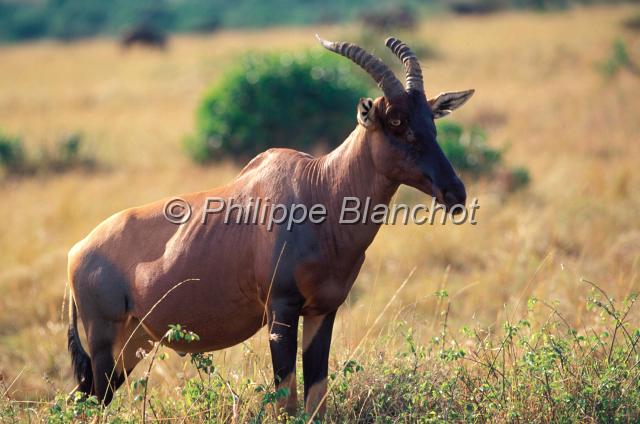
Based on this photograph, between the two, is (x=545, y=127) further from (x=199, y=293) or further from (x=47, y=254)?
(x=199, y=293)

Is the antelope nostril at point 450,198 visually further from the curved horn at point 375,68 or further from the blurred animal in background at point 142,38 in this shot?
the blurred animal in background at point 142,38

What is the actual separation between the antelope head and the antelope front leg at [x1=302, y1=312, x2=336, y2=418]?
3.40 feet

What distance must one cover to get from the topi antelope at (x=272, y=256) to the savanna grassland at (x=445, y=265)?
29cm

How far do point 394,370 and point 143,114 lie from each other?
1804cm

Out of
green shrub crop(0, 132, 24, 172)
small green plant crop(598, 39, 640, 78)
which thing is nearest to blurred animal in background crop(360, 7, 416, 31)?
small green plant crop(598, 39, 640, 78)

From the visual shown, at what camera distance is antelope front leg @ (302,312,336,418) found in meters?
4.73

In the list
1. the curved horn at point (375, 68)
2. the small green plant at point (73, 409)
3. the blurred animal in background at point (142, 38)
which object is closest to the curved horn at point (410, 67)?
the curved horn at point (375, 68)

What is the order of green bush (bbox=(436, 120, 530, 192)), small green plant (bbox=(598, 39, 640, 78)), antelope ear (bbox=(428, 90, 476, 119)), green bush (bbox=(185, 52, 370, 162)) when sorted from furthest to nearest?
small green plant (bbox=(598, 39, 640, 78)), green bush (bbox=(185, 52, 370, 162)), green bush (bbox=(436, 120, 530, 192)), antelope ear (bbox=(428, 90, 476, 119))

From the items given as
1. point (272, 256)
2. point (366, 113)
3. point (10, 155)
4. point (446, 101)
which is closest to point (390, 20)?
point (10, 155)

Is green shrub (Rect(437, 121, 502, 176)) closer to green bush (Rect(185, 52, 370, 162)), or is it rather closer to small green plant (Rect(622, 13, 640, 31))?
green bush (Rect(185, 52, 370, 162))

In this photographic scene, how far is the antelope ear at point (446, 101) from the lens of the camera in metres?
4.61

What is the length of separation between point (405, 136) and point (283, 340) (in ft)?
4.45

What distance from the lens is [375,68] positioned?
14.3 ft

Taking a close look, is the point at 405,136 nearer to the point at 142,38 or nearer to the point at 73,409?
the point at 73,409
